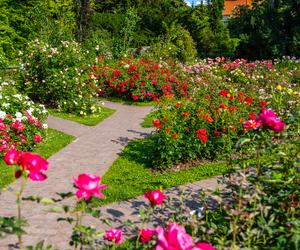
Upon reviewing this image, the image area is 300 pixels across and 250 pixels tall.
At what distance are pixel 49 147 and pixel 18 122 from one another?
0.86 m

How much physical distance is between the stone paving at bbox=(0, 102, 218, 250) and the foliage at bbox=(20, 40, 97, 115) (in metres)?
0.89

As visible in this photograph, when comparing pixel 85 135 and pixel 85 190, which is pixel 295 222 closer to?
pixel 85 190

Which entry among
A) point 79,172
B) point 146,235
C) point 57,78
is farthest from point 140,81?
point 146,235

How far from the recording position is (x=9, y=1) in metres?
18.4

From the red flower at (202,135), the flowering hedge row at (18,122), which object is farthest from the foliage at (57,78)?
the red flower at (202,135)

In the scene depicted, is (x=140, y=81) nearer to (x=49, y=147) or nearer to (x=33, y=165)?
(x=49, y=147)

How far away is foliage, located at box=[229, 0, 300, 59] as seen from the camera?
21844mm

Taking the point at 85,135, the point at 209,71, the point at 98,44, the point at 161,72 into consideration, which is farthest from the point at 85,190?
the point at 98,44

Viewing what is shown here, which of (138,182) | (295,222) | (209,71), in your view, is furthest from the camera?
(209,71)

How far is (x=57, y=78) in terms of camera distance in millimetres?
11102

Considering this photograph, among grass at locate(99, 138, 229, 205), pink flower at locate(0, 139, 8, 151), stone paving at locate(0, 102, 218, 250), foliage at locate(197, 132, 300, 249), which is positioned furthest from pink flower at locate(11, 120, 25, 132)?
foliage at locate(197, 132, 300, 249)

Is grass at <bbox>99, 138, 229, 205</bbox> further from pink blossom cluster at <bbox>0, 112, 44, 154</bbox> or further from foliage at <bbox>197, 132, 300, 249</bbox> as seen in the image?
foliage at <bbox>197, 132, 300, 249</bbox>

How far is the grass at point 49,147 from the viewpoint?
6.03m

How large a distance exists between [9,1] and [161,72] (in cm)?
919
